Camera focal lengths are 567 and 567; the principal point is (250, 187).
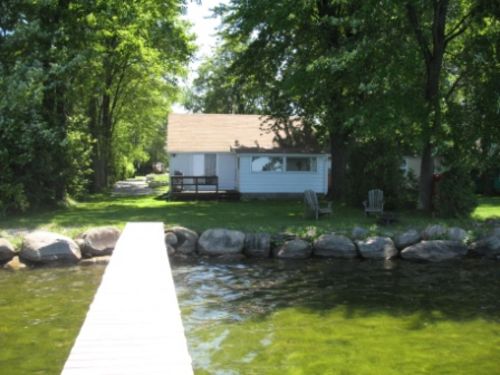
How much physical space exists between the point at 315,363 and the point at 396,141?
1409 centimetres

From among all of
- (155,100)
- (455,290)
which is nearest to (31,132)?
(455,290)

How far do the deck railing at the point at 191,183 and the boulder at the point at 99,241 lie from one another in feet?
40.6

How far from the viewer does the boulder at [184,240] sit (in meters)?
15.0

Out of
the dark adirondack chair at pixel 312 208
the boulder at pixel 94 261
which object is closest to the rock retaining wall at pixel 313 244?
the boulder at pixel 94 261

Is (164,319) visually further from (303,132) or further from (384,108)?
(303,132)

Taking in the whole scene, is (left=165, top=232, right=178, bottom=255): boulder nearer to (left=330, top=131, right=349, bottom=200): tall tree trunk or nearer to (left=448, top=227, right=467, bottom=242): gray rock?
(left=448, top=227, right=467, bottom=242): gray rock

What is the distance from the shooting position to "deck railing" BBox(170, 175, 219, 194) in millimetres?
27125

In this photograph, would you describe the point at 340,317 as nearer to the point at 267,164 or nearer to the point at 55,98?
the point at 55,98

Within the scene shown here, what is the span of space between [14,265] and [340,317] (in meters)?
8.03

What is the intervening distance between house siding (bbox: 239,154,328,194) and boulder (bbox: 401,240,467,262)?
1349 cm

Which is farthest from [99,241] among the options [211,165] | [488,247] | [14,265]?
[211,165]

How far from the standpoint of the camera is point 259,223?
16766 mm

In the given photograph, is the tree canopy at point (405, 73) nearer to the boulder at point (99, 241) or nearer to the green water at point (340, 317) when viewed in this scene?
the green water at point (340, 317)

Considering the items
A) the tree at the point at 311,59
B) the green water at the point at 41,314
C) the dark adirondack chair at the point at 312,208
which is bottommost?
the green water at the point at 41,314
